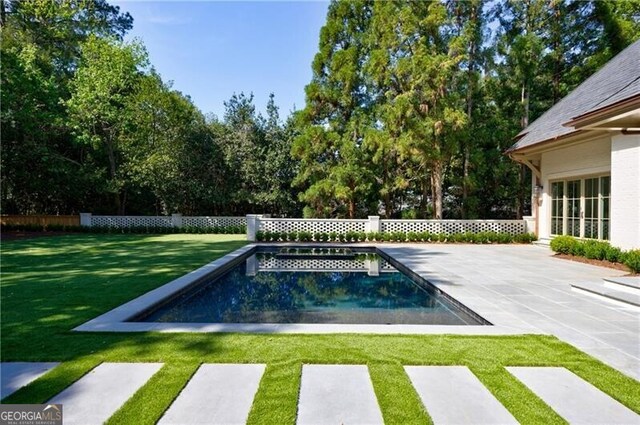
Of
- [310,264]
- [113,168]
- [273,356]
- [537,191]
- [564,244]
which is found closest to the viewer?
[273,356]

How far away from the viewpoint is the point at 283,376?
2.95 metres

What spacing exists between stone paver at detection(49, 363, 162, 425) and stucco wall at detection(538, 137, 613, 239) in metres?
12.4

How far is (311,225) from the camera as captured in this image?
16.5 meters

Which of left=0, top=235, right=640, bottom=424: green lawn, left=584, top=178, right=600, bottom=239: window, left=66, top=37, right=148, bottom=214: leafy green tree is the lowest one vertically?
left=0, top=235, right=640, bottom=424: green lawn

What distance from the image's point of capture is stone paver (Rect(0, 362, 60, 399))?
2.70 metres

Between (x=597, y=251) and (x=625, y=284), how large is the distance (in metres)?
3.97

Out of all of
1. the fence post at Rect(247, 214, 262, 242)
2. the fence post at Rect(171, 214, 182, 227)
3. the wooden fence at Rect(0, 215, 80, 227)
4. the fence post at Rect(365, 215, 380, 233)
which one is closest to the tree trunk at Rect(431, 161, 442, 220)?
the fence post at Rect(365, 215, 380, 233)

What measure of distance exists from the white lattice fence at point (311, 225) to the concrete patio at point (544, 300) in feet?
19.9

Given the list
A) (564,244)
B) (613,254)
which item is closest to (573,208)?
(564,244)

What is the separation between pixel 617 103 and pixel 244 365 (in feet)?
31.5

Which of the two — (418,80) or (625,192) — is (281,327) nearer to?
(625,192)

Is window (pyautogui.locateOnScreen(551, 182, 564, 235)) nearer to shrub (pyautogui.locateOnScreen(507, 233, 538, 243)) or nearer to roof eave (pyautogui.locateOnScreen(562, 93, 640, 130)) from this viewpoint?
shrub (pyautogui.locateOnScreen(507, 233, 538, 243))

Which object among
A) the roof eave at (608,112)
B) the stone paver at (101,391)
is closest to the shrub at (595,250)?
the roof eave at (608,112)

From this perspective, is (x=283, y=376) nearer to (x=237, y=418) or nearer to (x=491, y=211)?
(x=237, y=418)
